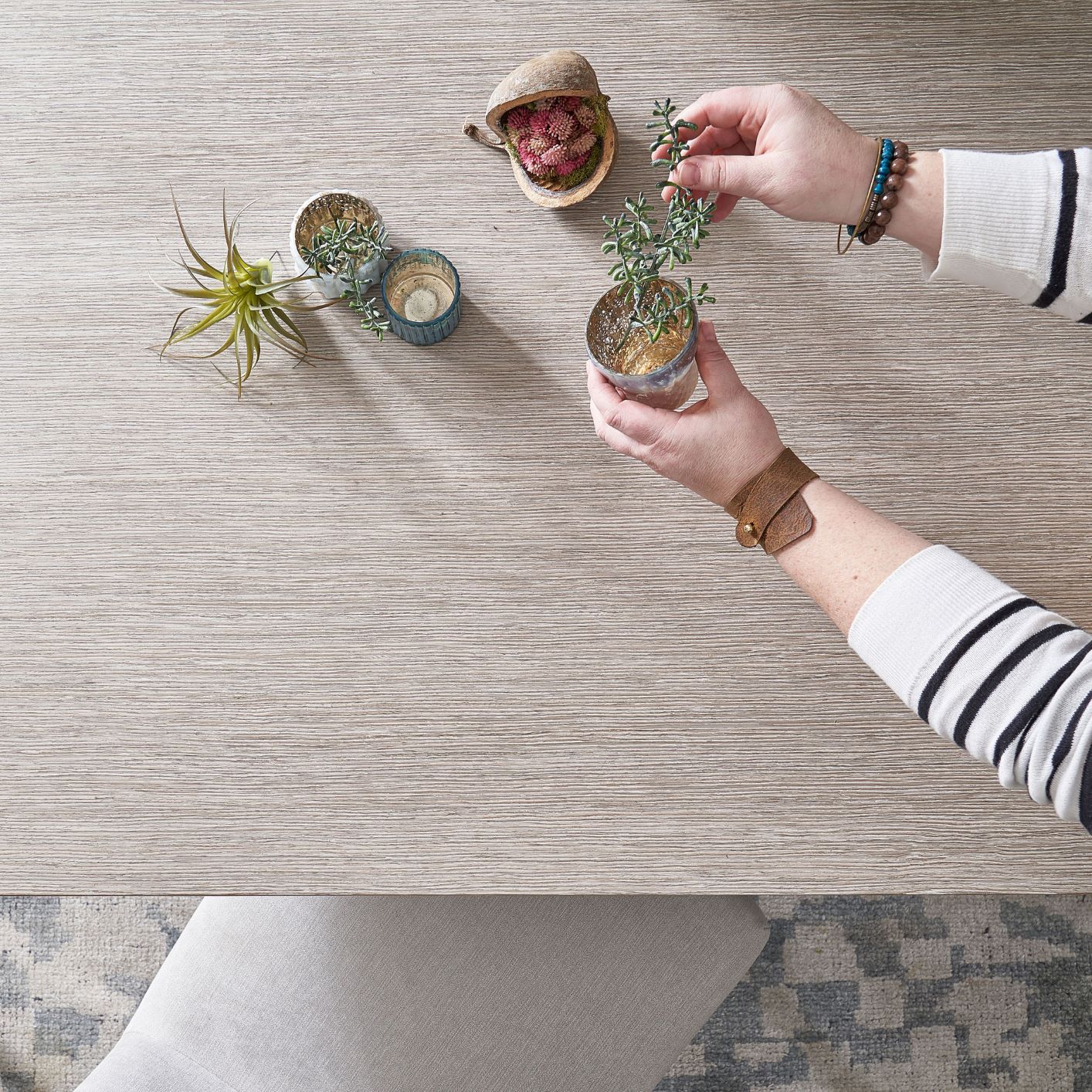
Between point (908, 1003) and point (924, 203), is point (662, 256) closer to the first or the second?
point (924, 203)

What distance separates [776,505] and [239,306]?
533 millimetres

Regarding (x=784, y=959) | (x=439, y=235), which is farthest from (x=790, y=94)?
(x=784, y=959)

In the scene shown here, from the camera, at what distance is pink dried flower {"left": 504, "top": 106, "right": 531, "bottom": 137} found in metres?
0.83

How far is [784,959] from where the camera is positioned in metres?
1.60

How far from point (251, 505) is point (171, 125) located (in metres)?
0.42

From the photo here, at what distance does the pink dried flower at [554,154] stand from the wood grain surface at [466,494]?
0.24 ft

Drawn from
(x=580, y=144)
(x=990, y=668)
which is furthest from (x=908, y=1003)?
(x=580, y=144)

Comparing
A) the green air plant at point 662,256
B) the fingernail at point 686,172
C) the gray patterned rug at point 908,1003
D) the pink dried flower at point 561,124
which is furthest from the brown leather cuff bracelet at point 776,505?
the gray patterned rug at point 908,1003

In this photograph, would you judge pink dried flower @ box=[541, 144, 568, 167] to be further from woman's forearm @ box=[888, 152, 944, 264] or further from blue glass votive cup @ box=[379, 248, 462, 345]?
woman's forearm @ box=[888, 152, 944, 264]

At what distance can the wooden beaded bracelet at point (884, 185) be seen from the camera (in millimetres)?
800

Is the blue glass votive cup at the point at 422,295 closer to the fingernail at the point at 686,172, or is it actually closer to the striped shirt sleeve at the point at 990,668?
the fingernail at the point at 686,172

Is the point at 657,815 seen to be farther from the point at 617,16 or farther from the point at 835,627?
the point at 617,16

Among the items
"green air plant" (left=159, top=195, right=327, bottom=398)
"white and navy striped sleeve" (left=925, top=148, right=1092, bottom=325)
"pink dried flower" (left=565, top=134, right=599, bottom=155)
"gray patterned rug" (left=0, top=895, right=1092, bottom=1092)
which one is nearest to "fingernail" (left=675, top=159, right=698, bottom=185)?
"pink dried flower" (left=565, top=134, right=599, bottom=155)

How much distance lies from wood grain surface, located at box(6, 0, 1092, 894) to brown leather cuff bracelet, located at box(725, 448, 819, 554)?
65mm
